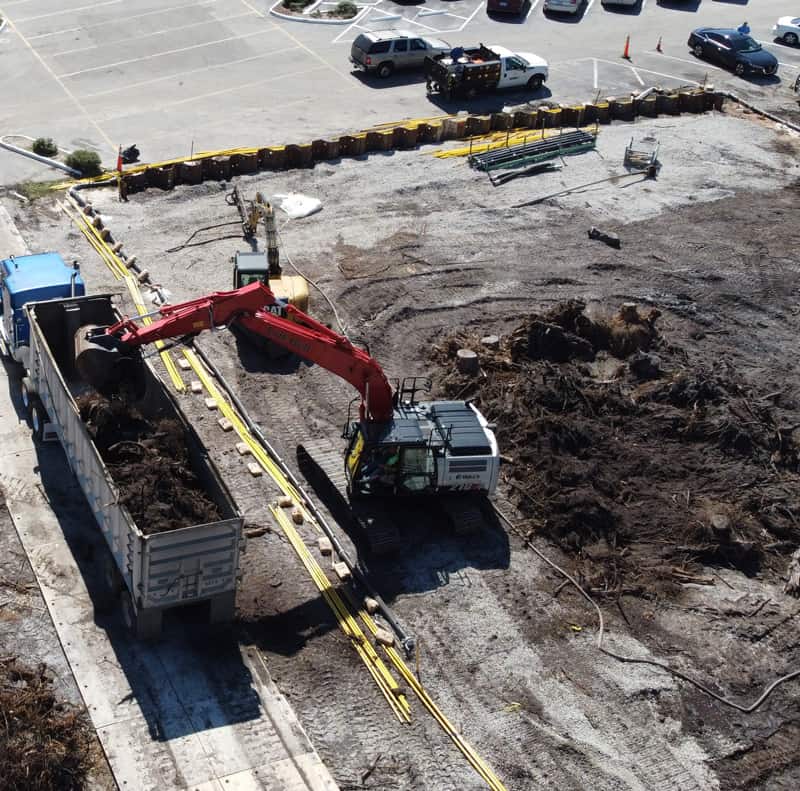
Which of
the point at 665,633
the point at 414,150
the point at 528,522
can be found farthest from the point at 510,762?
the point at 414,150

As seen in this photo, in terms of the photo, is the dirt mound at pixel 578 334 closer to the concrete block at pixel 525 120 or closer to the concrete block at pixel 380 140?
the concrete block at pixel 380 140

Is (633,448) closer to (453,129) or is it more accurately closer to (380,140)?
(380,140)

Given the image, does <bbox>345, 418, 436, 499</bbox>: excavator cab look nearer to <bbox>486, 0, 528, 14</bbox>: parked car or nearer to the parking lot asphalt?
the parking lot asphalt

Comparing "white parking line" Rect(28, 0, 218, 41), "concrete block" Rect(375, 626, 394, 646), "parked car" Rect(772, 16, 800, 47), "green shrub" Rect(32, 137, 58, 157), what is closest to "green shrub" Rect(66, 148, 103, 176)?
"green shrub" Rect(32, 137, 58, 157)

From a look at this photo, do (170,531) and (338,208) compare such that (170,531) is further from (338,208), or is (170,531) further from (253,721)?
(338,208)

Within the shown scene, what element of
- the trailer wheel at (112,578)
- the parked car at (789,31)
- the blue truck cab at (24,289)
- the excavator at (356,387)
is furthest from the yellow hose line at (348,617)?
the parked car at (789,31)

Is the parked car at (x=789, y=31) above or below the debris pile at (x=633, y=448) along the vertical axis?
above

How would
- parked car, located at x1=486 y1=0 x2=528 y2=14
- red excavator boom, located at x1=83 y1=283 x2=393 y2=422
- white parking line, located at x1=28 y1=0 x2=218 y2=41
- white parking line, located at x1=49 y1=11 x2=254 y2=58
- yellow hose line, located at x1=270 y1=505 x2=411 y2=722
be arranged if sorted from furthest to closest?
1. parked car, located at x1=486 y1=0 x2=528 y2=14
2. white parking line, located at x1=28 y1=0 x2=218 y2=41
3. white parking line, located at x1=49 y1=11 x2=254 y2=58
4. red excavator boom, located at x1=83 y1=283 x2=393 y2=422
5. yellow hose line, located at x1=270 y1=505 x2=411 y2=722
